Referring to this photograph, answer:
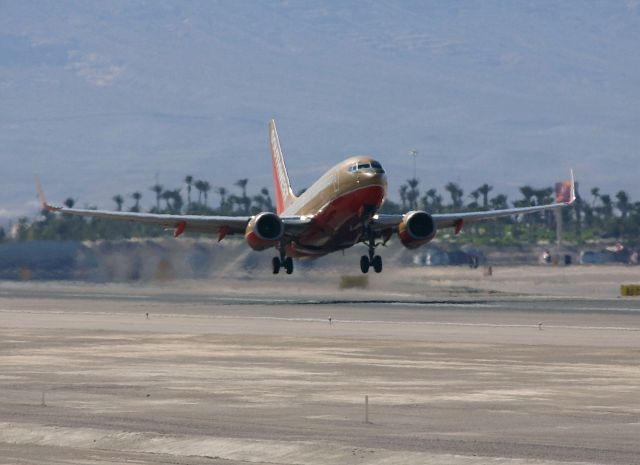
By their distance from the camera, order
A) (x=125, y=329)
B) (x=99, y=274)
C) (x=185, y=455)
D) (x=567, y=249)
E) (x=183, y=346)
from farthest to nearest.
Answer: (x=567, y=249)
(x=99, y=274)
(x=125, y=329)
(x=183, y=346)
(x=185, y=455)

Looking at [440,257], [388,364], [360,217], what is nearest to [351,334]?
[388,364]

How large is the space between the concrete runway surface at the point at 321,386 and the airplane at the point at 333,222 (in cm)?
590

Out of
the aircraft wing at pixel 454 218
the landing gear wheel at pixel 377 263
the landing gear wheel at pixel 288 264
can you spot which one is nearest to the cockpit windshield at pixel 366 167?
the aircraft wing at pixel 454 218

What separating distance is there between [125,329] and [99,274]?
3907 centimetres

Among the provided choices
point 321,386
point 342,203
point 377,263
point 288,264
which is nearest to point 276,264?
point 288,264

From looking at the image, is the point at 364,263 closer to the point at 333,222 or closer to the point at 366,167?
the point at 333,222

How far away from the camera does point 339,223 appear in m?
73.9

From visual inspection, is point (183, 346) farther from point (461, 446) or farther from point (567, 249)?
point (567, 249)

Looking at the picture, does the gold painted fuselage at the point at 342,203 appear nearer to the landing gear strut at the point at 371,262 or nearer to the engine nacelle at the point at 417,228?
the engine nacelle at the point at 417,228

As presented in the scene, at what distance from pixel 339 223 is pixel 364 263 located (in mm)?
7472

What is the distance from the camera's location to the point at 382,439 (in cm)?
2292

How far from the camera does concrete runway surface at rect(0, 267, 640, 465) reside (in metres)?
21.9

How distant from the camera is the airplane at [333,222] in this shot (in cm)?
7194

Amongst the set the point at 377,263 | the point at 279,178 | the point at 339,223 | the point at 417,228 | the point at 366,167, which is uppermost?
the point at 279,178
